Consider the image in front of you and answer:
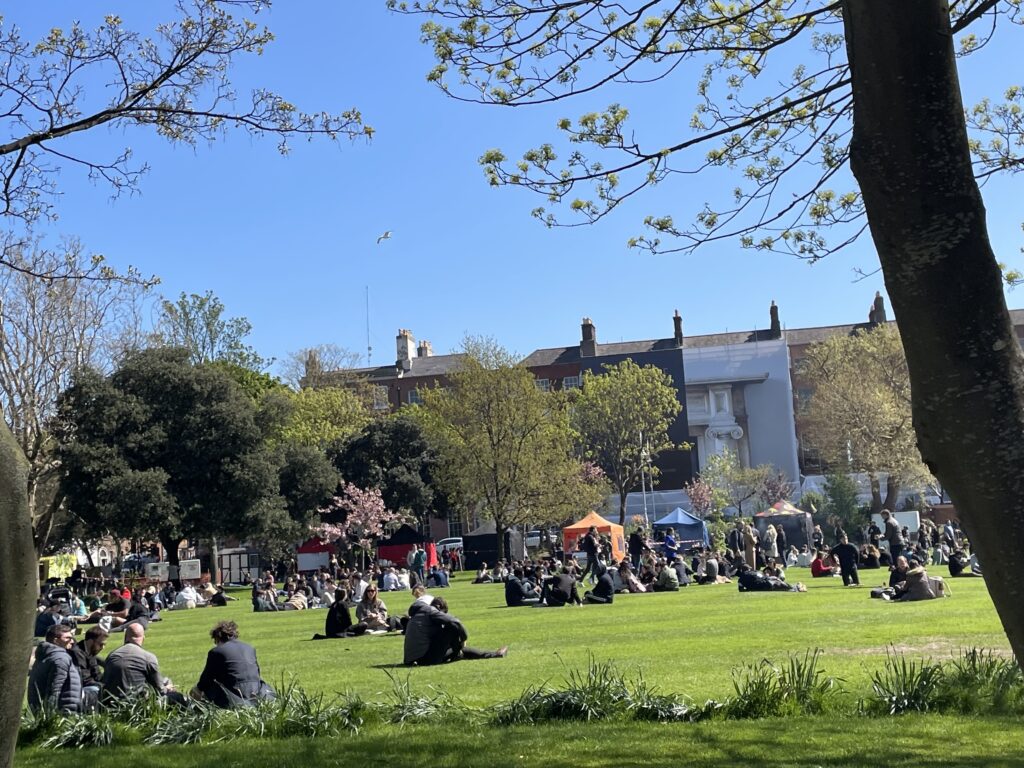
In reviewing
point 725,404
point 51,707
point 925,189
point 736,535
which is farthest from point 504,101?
point 725,404

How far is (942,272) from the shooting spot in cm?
363

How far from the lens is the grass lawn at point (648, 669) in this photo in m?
7.56

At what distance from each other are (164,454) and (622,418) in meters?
30.2

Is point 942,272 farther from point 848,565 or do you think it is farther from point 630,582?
point 630,582

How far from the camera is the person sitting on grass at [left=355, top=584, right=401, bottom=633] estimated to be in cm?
1961

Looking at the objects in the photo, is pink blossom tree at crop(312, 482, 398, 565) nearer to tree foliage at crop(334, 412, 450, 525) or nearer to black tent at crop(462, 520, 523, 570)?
tree foliage at crop(334, 412, 450, 525)

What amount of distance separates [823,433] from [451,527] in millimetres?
28653

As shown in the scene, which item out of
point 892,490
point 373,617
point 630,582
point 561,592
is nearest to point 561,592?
point 561,592

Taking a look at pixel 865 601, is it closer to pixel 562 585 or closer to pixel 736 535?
pixel 562 585

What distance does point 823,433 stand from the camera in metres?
67.0

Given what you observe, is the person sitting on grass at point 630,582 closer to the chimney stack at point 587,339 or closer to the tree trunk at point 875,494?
the tree trunk at point 875,494

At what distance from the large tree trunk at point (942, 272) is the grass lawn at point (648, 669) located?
4108 mm

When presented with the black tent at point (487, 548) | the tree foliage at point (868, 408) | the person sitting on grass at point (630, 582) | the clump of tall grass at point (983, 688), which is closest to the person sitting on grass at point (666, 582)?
the person sitting on grass at point (630, 582)

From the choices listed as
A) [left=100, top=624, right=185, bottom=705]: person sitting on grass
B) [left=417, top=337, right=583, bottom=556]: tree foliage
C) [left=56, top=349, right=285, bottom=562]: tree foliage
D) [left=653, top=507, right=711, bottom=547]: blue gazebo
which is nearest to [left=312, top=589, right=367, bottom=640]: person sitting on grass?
[left=100, top=624, right=185, bottom=705]: person sitting on grass
